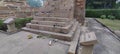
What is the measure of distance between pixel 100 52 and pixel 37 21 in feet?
9.19

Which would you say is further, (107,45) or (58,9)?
(58,9)

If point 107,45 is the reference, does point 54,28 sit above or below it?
above

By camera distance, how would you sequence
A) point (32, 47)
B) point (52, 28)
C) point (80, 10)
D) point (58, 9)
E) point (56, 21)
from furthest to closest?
point (80, 10) < point (58, 9) < point (56, 21) < point (52, 28) < point (32, 47)

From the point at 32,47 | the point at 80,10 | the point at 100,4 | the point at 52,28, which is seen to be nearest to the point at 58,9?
the point at 52,28

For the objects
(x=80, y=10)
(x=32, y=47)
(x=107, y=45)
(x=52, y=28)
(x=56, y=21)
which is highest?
(x=80, y=10)

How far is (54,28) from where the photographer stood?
4.01m

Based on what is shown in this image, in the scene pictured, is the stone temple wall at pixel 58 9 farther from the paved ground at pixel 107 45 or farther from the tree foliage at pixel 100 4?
the tree foliage at pixel 100 4

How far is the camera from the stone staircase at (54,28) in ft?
12.2

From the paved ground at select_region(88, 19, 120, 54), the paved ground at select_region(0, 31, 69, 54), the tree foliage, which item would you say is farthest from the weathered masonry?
the tree foliage

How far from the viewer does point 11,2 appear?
6785 mm

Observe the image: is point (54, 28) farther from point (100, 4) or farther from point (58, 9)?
point (100, 4)

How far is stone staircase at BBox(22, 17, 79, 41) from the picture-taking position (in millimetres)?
3708

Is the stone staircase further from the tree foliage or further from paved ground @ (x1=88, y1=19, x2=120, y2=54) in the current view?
the tree foliage

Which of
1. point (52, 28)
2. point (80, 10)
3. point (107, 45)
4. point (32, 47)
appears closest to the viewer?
point (32, 47)
